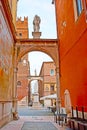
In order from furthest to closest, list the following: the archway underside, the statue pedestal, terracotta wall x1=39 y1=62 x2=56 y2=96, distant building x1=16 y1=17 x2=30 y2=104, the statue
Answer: terracotta wall x1=39 y1=62 x2=56 y2=96
distant building x1=16 y1=17 x2=30 y2=104
the statue
the statue pedestal
the archway underside

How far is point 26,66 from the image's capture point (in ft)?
107

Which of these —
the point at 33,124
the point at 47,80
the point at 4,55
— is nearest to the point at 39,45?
the point at 4,55

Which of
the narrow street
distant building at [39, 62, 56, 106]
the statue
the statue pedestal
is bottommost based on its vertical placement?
the narrow street

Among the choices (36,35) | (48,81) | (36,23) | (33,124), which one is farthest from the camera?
(48,81)

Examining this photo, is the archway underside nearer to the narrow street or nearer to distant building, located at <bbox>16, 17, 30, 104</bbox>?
the narrow street

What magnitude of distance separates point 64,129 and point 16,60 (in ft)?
18.2

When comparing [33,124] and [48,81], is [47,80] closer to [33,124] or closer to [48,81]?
[48,81]

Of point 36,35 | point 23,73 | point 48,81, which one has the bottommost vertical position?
point 48,81

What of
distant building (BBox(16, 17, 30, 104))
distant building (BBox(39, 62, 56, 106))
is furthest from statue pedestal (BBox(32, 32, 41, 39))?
distant building (BBox(39, 62, 56, 106))

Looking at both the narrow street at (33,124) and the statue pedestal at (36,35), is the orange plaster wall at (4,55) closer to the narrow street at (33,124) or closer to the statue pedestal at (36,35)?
the narrow street at (33,124)

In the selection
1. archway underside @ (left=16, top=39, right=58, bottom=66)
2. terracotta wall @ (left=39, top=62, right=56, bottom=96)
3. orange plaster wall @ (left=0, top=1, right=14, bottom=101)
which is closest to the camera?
orange plaster wall @ (left=0, top=1, right=14, bottom=101)

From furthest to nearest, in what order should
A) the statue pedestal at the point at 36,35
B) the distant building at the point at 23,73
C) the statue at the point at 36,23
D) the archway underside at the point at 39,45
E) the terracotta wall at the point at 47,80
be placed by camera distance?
1. the terracotta wall at the point at 47,80
2. the distant building at the point at 23,73
3. the statue at the point at 36,23
4. the statue pedestal at the point at 36,35
5. the archway underside at the point at 39,45

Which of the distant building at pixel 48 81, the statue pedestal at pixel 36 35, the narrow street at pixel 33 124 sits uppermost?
the statue pedestal at pixel 36 35

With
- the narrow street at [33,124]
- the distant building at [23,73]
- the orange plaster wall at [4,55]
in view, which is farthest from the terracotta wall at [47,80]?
the orange plaster wall at [4,55]
